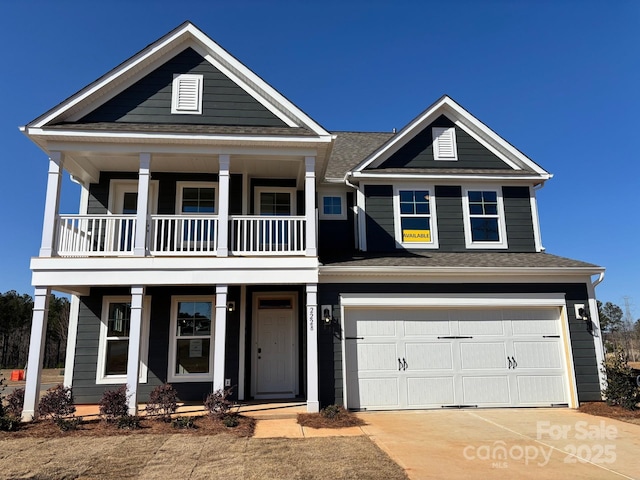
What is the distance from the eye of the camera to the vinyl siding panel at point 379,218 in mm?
11406

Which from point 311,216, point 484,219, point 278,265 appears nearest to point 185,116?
point 311,216

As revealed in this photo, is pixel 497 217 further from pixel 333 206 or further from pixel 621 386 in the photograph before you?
pixel 621 386

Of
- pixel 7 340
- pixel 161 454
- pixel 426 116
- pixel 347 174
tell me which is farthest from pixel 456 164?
pixel 7 340

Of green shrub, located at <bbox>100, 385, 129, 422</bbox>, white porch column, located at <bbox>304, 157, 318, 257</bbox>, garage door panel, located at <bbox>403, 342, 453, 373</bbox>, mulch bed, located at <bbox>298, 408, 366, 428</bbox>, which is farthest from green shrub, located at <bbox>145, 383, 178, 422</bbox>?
garage door panel, located at <bbox>403, 342, 453, 373</bbox>

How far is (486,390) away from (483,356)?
0.75 meters

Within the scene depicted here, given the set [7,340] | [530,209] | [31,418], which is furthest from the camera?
[7,340]

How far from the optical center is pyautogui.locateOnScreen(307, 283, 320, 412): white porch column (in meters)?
8.75

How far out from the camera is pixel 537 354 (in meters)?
10.0

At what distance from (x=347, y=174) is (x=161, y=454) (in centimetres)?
782

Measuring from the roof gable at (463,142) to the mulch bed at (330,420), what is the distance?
6632 mm

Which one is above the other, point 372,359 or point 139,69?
point 139,69

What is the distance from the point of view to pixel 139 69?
1009 cm

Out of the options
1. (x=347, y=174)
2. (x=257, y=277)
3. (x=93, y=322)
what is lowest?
(x=93, y=322)

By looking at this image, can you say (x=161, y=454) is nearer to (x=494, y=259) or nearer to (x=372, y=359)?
(x=372, y=359)
